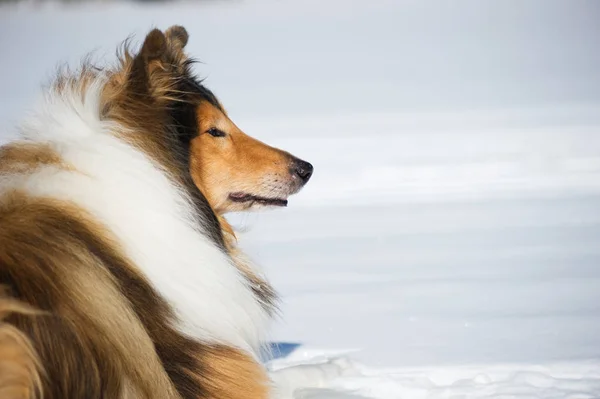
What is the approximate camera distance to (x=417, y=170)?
342 inches

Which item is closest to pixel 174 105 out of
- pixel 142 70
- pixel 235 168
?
pixel 142 70

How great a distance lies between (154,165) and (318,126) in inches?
296

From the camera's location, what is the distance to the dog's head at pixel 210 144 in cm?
303

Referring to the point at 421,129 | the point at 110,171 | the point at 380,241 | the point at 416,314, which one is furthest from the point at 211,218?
the point at 421,129

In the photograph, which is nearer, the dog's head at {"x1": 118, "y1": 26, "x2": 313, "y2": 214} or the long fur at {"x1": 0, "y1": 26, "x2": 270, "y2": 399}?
the long fur at {"x1": 0, "y1": 26, "x2": 270, "y2": 399}

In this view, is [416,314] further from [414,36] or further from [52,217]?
[414,36]

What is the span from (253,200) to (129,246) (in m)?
0.94

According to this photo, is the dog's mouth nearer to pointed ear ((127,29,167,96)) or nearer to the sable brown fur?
the sable brown fur

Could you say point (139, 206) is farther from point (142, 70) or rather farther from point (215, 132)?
point (215, 132)

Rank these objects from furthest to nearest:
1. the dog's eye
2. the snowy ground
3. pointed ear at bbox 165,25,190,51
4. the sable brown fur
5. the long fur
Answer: the snowy ground < the dog's eye < pointed ear at bbox 165,25,190,51 < the sable brown fur < the long fur

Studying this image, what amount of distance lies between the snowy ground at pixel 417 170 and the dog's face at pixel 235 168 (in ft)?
0.85

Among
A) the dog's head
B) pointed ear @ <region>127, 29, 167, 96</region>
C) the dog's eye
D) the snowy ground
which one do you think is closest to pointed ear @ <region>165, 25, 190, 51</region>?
the dog's head

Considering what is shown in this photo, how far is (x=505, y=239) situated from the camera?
21.5ft

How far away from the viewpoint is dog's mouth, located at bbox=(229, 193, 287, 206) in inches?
137
